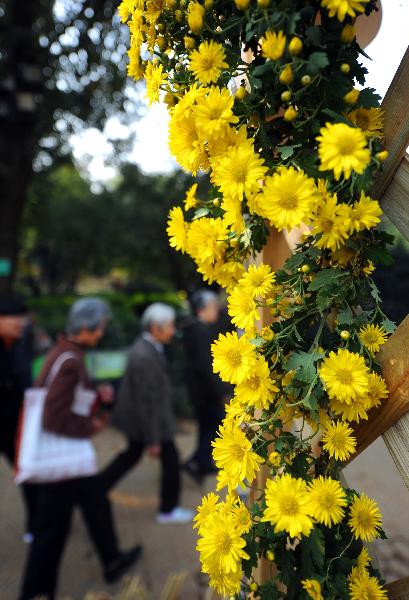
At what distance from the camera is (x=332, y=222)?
960 mm

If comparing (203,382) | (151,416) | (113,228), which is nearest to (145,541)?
(151,416)

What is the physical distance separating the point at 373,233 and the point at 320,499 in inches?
21.3

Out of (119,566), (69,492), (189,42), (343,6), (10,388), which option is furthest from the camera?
(10,388)

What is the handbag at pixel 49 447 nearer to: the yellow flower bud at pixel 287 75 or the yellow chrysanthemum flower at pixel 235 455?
the yellow chrysanthemum flower at pixel 235 455

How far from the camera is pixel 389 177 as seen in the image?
102 centimetres

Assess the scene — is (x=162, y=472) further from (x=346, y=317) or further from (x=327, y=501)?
(x=346, y=317)

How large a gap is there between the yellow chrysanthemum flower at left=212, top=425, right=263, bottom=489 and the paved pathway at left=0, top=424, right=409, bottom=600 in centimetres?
176

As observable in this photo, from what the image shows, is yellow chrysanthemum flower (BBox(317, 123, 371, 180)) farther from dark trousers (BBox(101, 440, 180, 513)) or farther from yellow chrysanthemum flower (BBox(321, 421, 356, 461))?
dark trousers (BBox(101, 440, 180, 513))

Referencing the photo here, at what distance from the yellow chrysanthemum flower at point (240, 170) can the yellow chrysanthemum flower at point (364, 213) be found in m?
0.19

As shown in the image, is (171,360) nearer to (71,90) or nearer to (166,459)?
(166,459)

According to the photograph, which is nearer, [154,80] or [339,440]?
[339,440]

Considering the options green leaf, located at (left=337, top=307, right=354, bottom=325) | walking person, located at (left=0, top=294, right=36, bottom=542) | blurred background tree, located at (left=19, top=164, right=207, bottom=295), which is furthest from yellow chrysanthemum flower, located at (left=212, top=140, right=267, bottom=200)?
blurred background tree, located at (left=19, top=164, right=207, bottom=295)

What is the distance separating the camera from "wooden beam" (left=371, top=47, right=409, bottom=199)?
0.99 meters

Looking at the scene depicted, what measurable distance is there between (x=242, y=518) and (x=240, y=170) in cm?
74
